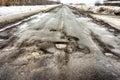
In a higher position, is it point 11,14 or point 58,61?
point 58,61

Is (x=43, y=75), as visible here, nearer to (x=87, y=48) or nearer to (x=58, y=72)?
(x=58, y=72)

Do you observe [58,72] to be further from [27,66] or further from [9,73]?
[9,73]

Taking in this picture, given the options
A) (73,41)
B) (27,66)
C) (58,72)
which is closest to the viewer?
(58,72)

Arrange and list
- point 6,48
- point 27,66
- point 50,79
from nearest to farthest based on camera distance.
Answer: point 50,79
point 27,66
point 6,48

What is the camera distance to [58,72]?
335 centimetres

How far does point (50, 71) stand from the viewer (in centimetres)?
340

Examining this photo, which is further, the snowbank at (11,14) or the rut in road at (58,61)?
the snowbank at (11,14)

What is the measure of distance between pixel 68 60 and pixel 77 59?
254 mm

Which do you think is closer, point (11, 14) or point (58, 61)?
point (58, 61)

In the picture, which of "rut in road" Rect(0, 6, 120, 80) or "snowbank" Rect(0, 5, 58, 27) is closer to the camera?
"rut in road" Rect(0, 6, 120, 80)

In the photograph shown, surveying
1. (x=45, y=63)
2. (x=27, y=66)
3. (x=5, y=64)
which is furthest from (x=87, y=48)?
(x=5, y=64)

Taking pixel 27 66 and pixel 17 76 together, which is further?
pixel 27 66

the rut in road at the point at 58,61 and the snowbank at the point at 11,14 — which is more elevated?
Result: the rut in road at the point at 58,61

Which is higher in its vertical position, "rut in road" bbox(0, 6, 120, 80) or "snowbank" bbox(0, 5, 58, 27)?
"rut in road" bbox(0, 6, 120, 80)
